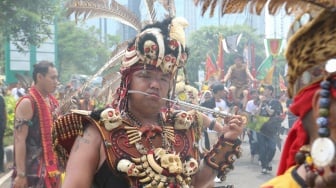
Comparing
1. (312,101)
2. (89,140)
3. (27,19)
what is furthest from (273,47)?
(312,101)

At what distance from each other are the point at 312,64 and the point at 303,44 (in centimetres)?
7

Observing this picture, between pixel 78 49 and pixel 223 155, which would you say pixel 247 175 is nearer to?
pixel 223 155

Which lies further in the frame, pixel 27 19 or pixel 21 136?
pixel 27 19

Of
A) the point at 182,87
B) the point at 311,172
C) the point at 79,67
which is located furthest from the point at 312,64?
the point at 79,67

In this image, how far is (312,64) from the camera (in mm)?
2092

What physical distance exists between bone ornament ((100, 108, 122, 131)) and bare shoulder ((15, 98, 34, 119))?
281cm

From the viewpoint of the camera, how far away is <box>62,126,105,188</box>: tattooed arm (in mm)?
3430

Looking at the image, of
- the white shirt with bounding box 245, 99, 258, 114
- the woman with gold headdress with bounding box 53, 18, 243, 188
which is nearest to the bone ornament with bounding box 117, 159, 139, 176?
the woman with gold headdress with bounding box 53, 18, 243, 188

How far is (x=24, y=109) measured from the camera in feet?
20.8

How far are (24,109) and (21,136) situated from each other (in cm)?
25

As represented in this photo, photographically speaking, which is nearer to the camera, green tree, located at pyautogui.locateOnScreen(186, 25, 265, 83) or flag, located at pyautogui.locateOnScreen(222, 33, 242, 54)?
flag, located at pyautogui.locateOnScreen(222, 33, 242, 54)

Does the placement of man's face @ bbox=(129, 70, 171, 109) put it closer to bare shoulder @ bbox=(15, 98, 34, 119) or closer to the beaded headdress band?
the beaded headdress band

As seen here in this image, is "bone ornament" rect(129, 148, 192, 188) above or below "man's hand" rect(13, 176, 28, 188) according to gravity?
above

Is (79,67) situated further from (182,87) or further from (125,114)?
(125,114)
